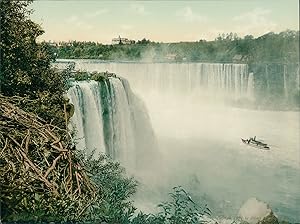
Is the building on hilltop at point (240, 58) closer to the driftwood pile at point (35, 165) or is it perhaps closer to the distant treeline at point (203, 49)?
the distant treeline at point (203, 49)

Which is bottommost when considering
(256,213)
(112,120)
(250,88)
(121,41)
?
(256,213)

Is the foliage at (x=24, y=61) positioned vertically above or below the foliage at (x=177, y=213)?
above

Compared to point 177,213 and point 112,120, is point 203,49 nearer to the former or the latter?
point 112,120

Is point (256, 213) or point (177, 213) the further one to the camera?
point (256, 213)

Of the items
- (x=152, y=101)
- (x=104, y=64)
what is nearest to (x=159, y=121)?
(x=152, y=101)

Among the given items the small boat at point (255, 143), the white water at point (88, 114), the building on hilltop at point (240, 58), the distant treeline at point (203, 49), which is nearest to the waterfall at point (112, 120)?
the white water at point (88, 114)

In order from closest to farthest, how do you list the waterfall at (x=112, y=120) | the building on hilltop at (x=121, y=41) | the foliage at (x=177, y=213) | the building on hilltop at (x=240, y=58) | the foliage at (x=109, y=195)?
the foliage at (x=109, y=195), the foliage at (x=177, y=213), the building on hilltop at (x=121, y=41), the waterfall at (x=112, y=120), the building on hilltop at (x=240, y=58)

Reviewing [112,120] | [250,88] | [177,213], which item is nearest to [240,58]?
[250,88]
